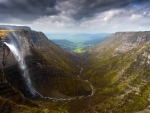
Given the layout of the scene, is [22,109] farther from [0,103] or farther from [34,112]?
[0,103]

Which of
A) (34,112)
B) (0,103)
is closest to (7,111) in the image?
(0,103)

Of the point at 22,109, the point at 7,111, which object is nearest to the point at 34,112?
the point at 22,109

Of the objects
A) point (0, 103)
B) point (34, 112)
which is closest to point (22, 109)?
point (34, 112)

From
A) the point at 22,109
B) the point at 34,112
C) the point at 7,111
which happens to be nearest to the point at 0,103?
the point at 7,111

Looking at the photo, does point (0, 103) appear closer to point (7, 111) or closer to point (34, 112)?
point (7, 111)

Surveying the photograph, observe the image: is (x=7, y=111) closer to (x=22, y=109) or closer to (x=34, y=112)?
(x=22, y=109)
